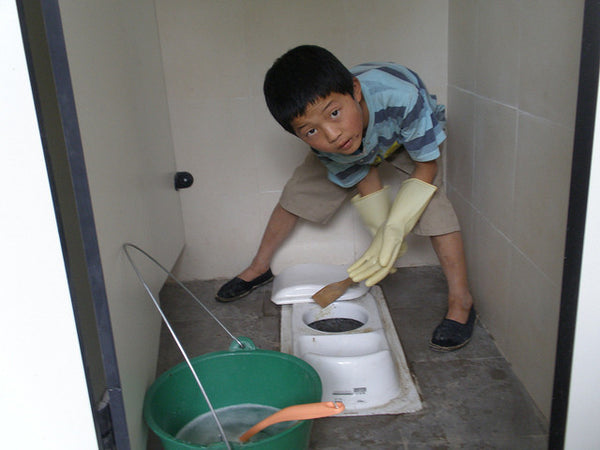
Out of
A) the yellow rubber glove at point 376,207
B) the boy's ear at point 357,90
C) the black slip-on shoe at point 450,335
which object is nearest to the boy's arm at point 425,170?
the yellow rubber glove at point 376,207

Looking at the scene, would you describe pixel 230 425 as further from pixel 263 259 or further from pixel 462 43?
pixel 462 43

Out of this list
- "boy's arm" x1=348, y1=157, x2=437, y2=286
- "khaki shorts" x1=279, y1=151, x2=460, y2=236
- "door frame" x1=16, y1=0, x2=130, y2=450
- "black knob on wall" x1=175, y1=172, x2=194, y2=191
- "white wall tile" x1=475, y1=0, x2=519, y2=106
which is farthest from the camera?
"black knob on wall" x1=175, y1=172, x2=194, y2=191

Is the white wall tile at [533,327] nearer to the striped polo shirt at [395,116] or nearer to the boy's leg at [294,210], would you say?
the striped polo shirt at [395,116]

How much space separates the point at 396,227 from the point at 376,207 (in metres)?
0.14

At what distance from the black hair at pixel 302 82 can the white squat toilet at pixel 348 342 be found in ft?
1.55

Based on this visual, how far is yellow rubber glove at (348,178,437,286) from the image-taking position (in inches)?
53.6

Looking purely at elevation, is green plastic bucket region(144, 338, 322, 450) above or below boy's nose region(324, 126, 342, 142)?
below

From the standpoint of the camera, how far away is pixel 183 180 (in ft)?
5.55

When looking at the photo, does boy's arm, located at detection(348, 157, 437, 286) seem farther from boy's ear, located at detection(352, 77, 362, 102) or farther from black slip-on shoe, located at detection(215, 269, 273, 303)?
black slip-on shoe, located at detection(215, 269, 273, 303)

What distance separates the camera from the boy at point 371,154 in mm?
1178

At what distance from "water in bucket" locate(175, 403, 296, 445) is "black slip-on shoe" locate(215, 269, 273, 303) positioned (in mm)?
572

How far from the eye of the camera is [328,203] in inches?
64.7

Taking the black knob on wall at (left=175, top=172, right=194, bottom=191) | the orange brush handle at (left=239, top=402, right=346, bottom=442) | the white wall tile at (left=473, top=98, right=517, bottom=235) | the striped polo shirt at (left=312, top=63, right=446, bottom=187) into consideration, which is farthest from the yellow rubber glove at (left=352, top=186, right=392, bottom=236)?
the orange brush handle at (left=239, top=402, right=346, bottom=442)

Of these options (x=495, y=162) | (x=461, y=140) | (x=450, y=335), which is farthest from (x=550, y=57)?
(x=450, y=335)
